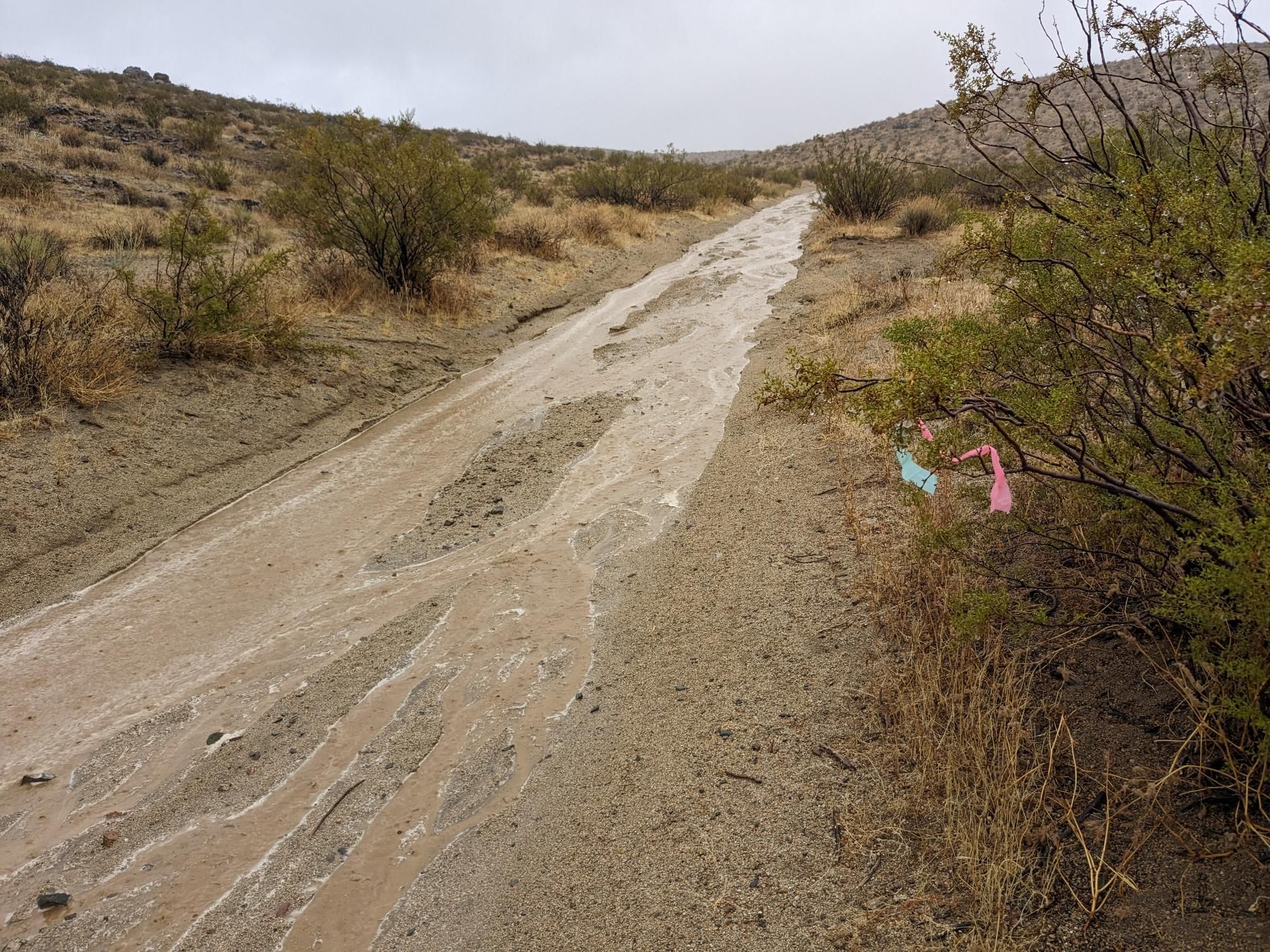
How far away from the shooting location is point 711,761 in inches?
126

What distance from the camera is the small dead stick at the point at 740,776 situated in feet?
9.93

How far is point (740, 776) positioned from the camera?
10.1 feet

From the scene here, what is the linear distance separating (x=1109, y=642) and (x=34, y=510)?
21.2 ft

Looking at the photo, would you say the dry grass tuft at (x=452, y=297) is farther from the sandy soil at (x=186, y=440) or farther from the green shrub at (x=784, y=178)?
A: the green shrub at (x=784, y=178)

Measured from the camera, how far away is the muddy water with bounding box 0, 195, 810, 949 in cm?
303

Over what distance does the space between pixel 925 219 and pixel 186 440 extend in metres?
14.7

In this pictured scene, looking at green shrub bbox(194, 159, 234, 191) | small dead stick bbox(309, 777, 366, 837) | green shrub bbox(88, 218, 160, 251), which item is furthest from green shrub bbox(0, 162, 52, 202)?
small dead stick bbox(309, 777, 366, 837)

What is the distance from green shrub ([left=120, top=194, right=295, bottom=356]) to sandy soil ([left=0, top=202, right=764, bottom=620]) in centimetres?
30

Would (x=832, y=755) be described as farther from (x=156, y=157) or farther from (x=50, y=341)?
(x=156, y=157)

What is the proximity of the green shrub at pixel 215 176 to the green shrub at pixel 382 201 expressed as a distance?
7.79 meters

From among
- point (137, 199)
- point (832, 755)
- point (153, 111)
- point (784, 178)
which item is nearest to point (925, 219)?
point (137, 199)

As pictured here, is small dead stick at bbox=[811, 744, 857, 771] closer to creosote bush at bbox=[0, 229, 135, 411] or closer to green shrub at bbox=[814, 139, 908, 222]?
creosote bush at bbox=[0, 229, 135, 411]

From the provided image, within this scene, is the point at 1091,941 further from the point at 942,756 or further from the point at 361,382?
the point at 361,382

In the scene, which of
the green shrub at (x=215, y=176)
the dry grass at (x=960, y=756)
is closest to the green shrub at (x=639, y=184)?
the green shrub at (x=215, y=176)
